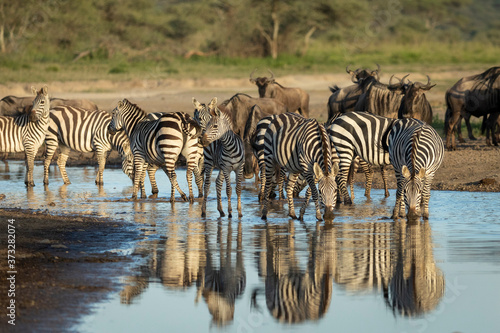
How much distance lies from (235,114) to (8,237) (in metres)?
7.90

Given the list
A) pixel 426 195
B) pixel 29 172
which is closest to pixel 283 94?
pixel 29 172

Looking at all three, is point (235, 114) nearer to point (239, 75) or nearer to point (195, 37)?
point (239, 75)

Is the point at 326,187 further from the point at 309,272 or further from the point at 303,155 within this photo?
the point at 309,272

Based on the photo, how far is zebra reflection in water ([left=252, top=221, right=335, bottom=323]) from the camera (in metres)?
6.60

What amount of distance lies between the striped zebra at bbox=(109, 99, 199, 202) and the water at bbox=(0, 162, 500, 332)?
0.84 metres

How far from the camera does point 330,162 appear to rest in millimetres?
10352

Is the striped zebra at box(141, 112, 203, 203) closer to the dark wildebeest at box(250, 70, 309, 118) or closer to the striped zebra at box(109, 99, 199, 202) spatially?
the striped zebra at box(109, 99, 199, 202)

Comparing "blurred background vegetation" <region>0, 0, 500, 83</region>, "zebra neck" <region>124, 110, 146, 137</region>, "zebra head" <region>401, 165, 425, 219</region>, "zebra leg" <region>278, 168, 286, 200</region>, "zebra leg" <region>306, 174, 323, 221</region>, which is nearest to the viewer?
"zebra head" <region>401, 165, 425, 219</region>

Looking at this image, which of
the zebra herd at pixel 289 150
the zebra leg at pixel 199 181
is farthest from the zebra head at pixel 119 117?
the zebra leg at pixel 199 181

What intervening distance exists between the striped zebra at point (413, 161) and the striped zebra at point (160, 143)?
3.26m

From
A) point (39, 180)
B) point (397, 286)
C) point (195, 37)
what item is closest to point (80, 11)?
point (195, 37)

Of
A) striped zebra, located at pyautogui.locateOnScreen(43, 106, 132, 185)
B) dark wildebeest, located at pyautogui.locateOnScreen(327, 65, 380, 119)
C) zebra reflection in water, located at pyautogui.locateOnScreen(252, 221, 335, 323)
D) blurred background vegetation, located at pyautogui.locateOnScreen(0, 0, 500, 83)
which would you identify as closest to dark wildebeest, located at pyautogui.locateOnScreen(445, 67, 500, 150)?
dark wildebeest, located at pyautogui.locateOnScreen(327, 65, 380, 119)

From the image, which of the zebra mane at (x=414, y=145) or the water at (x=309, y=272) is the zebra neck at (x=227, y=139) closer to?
the water at (x=309, y=272)

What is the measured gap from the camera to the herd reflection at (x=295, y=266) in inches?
269
